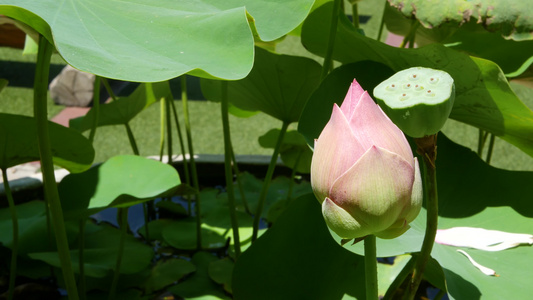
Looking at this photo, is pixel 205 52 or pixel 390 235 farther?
pixel 205 52

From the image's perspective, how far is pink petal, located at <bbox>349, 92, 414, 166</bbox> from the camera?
0.34 metres

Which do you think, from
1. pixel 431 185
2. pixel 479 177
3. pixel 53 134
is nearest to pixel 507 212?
pixel 479 177

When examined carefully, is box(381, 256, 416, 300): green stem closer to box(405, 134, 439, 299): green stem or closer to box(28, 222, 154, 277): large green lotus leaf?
box(405, 134, 439, 299): green stem

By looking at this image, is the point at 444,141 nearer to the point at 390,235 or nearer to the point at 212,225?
the point at 390,235

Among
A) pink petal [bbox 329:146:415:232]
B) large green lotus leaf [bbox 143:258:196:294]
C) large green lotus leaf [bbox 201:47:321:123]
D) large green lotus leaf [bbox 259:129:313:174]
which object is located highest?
pink petal [bbox 329:146:415:232]

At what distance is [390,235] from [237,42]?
214 millimetres

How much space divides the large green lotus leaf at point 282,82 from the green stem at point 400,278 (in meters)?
0.35

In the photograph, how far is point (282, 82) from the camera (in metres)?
0.87

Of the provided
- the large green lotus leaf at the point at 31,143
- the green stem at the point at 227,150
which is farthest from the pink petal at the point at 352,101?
the large green lotus leaf at the point at 31,143

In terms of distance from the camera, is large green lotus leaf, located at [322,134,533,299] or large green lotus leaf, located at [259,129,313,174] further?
large green lotus leaf, located at [259,129,313,174]

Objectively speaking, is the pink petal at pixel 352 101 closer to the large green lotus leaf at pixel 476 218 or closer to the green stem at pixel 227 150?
the large green lotus leaf at pixel 476 218

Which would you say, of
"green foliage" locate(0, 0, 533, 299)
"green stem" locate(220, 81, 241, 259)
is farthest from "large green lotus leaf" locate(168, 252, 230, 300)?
"green stem" locate(220, 81, 241, 259)

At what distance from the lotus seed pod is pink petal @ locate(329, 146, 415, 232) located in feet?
0.12

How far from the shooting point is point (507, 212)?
0.63 meters
